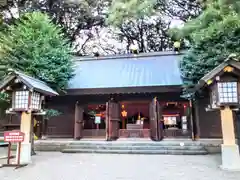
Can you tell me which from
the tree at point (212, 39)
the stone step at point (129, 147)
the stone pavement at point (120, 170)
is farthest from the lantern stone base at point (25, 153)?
the tree at point (212, 39)

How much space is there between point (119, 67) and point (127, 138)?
3795 millimetres

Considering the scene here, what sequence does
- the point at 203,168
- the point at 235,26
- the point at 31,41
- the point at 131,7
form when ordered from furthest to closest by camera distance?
the point at 131,7
the point at 31,41
the point at 235,26
the point at 203,168

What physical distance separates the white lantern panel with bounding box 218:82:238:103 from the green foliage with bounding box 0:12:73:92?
5.62m

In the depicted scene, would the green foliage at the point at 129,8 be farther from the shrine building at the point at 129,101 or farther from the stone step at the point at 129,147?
the stone step at the point at 129,147

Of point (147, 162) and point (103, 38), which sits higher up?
point (103, 38)

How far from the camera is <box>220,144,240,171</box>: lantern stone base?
5.21 m

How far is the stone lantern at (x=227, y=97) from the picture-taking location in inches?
209

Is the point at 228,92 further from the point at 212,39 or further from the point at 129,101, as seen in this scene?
the point at 129,101

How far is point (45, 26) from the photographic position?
331 inches

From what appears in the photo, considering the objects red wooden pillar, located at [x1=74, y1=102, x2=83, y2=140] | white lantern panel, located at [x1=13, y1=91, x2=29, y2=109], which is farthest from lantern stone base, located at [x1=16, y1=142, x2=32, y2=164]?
red wooden pillar, located at [x1=74, y1=102, x2=83, y2=140]

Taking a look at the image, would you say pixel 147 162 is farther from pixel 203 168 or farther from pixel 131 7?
pixel 131 7

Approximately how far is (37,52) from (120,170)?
17.0 ft

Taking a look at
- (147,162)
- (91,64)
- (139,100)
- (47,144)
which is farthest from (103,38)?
(147,162)

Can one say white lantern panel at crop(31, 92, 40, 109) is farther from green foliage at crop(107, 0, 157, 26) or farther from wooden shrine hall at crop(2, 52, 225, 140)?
green foliage at crop(107, 0, 157, 26)
